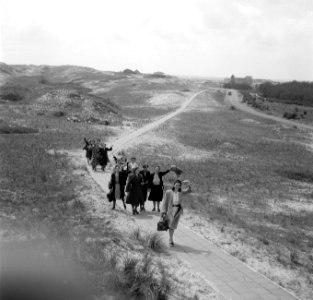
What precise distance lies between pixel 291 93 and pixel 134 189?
11044 centimetres

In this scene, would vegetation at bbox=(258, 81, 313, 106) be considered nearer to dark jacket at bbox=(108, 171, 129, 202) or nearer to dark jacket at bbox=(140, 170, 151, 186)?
dark jacket at bbox=(140, 170, 151, 186)

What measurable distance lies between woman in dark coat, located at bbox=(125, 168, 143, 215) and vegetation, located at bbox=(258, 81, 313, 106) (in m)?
94.6

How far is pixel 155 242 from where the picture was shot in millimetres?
10602

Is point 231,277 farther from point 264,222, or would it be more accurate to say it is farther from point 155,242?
point 264,222

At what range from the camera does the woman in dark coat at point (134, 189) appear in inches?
531

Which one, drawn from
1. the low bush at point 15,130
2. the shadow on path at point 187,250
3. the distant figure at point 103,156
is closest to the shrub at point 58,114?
the low bush at point 15,130

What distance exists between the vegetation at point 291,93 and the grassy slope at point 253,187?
62945mm

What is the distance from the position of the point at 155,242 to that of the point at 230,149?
24330mm

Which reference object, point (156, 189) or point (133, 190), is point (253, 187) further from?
point (133, 190)

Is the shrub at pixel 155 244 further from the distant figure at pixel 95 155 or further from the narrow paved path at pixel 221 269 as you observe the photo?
the distant figure at pixel 95 155

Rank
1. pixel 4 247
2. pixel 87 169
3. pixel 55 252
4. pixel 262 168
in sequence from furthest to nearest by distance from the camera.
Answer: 1. pixel 262 168
2. pixel 87 169
3. pixel 4 247
4. pixel 55 252

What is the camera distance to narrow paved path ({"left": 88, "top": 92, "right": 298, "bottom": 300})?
28.2 feet

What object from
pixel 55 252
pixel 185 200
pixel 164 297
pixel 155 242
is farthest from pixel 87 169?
pixel 164 297

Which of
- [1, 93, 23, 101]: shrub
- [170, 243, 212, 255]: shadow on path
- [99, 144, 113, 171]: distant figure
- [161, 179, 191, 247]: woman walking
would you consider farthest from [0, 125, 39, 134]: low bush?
[170, 243, 212, 255]: shadow on path
